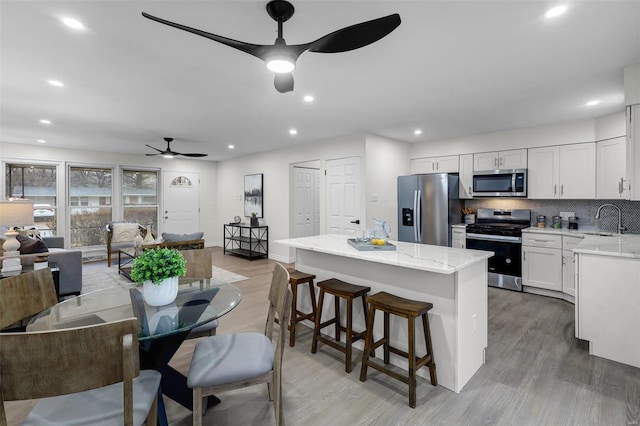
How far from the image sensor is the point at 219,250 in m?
8.20

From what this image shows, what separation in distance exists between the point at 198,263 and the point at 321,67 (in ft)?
6.66

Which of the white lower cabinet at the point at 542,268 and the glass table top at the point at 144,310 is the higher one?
the glass table top at the point at 144,310

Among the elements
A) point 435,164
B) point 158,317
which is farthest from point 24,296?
point 435,164

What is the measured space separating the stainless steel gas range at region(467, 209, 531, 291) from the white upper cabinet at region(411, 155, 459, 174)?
1.15 m

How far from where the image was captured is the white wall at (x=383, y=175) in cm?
516

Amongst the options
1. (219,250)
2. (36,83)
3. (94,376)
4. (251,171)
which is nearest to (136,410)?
(94,376)

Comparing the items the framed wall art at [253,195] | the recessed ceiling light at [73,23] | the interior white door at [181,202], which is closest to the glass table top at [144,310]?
the recessed ceiling light at [73,23]

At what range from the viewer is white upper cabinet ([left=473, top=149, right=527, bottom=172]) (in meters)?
4.72

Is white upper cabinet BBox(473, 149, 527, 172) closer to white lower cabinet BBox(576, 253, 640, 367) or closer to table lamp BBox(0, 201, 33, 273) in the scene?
white lower cabinet BBox(576, 253, 640, 367)

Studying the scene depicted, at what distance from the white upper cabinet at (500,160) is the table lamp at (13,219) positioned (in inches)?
242

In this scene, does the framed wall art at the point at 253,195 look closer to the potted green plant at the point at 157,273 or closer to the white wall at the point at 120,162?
the white wall at the point at 120,162

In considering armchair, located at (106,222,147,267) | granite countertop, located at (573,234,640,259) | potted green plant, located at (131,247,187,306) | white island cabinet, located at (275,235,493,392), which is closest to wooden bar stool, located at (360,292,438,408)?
white island cabinet, located at (275,235,493,392)

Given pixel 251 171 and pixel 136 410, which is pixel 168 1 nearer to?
pixel 136 410

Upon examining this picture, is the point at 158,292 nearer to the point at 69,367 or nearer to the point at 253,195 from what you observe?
the point at 69,367
